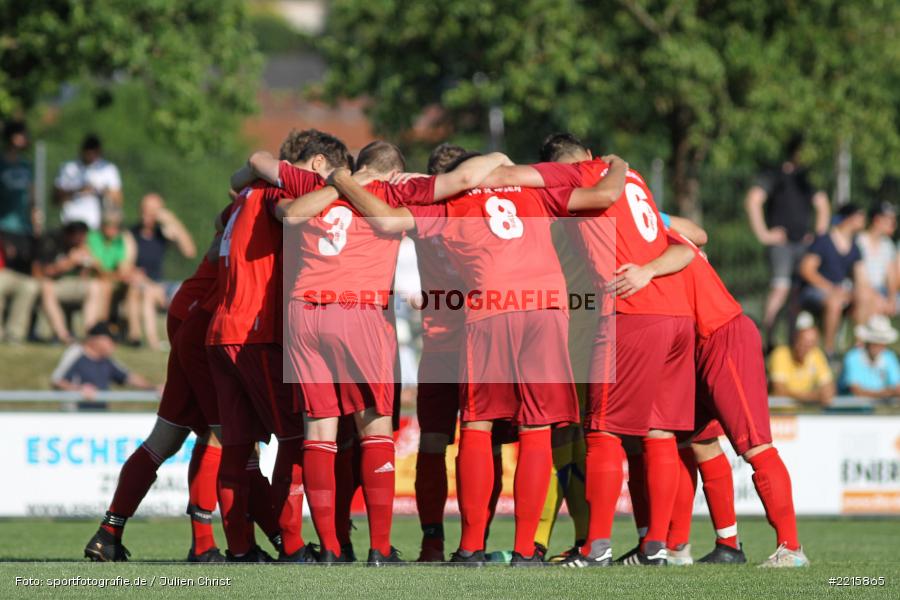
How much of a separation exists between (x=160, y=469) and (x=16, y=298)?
432cm

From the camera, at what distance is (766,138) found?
20750 mm

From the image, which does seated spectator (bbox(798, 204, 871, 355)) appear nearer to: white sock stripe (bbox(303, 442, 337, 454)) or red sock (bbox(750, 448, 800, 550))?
red sock (bbox(750, 448, 800, 550))

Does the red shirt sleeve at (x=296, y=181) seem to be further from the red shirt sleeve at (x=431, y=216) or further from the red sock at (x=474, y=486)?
the red sock at (x=474, y=486)

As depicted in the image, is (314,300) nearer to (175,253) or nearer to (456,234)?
(456,234)

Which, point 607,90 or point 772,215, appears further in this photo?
point 607,90

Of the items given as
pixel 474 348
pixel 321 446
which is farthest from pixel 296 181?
pixel 321 446

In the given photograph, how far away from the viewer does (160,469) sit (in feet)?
43.2

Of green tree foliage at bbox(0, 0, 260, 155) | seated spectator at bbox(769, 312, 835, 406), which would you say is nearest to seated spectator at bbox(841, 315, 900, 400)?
seated spectator at bbox(769, 312, 835, 406)

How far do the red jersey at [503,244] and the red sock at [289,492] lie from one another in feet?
4.37

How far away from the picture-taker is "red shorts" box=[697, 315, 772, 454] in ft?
25.6

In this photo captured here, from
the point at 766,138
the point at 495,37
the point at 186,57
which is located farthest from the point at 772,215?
the point at 186,57

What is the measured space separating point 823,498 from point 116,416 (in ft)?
22.5

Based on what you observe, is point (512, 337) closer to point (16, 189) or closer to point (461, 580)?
point (461, 580)

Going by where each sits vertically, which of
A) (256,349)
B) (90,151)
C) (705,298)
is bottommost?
(256,349)
